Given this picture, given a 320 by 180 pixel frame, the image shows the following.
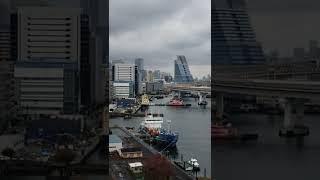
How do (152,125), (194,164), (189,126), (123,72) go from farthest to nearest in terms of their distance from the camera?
(123,72) < (189,126) < (152,125) < (194,164)

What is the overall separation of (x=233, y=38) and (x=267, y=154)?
3.79 metres

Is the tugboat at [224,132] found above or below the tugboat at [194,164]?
above

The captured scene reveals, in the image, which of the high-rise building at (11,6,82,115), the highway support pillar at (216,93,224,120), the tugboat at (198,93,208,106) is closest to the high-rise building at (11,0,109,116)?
the high-rise building at (11,6,82,115)

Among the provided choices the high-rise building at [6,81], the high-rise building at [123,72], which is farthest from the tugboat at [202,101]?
the high-rise building at [6,81]

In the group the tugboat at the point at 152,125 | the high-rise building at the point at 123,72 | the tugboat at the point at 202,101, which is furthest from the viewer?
the tugboat at the point at 202,101

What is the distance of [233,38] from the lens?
30.3 ft

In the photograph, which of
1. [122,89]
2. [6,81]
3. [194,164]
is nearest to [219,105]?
[194,164]

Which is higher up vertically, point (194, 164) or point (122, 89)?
point (122, 89)

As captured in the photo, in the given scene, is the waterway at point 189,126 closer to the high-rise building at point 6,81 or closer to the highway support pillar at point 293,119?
the highway support pillar at point 293,119

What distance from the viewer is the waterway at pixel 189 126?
21.9 ft

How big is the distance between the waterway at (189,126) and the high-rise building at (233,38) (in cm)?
122

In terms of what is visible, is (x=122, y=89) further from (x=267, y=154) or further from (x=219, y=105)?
Answer: (x=267, y=154)

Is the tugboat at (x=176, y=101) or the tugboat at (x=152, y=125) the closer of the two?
the tugboat at (x=152, y=125)

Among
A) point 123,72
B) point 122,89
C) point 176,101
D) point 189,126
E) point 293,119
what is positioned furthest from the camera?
point 176,101
